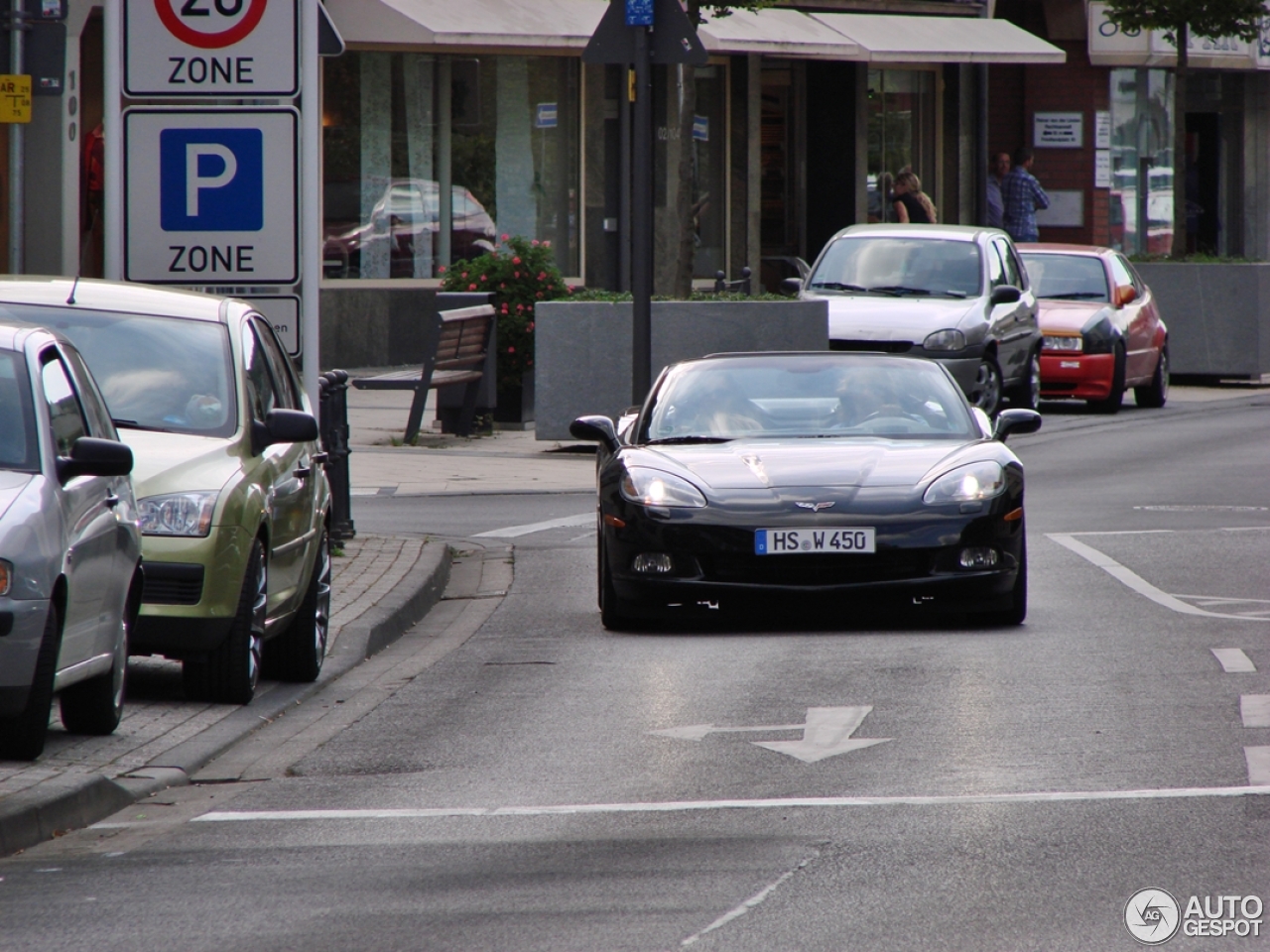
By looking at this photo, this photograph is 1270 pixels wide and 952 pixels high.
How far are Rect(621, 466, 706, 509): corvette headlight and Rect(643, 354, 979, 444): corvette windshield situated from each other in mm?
633

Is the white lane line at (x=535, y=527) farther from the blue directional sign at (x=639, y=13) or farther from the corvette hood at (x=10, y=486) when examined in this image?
the corvette hood at (x=10, y=486)

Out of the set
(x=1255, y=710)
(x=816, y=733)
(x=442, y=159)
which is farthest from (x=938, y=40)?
(x=816, y=733)

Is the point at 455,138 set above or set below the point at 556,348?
above

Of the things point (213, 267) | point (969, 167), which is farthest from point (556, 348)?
point (969, 167)

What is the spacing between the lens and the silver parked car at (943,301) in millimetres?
21328

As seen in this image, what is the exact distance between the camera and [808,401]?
39.3ft

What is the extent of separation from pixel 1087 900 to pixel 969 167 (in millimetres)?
35732

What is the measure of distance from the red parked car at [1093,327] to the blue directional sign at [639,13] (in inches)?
338

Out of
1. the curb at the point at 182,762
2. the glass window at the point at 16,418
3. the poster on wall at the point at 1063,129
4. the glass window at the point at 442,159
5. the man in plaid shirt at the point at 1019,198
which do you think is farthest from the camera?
the poster on wall at the point at 1063,129

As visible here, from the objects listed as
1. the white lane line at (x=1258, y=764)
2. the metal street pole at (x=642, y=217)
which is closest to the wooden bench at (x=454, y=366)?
the metal street pole at (x=642, y=217)

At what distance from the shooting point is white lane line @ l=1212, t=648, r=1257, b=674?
9578 millimetres

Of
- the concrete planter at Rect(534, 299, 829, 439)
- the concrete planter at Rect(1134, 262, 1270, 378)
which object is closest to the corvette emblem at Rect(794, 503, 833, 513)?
the concrete planter at Rect(534, 299, 829, 439)

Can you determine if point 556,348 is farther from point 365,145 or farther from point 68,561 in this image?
point 68,561

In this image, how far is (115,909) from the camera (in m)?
5.89
